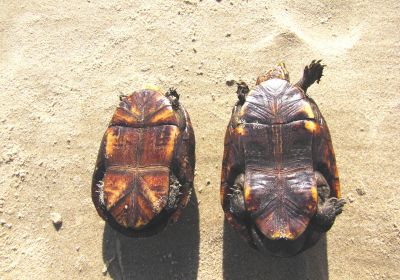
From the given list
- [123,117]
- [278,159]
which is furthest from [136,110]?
[278,159]

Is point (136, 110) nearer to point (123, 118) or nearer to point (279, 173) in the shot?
point (123, 118)

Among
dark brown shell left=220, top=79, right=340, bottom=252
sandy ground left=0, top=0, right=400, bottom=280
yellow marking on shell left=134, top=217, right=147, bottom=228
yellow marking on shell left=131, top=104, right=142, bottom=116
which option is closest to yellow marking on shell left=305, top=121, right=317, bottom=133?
dark brown shell left=220, top=79, right=340, bottom=252

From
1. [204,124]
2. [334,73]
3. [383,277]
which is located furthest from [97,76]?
[383,277]

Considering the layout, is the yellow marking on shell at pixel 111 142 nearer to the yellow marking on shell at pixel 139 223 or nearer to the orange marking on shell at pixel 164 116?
the orange marking on shell at pixel 164 116

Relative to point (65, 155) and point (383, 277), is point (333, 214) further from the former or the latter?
point (65, 155)

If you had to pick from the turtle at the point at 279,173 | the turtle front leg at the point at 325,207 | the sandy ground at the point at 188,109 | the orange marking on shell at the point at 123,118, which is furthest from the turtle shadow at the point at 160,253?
the turtle front leg at the point at 325,207
